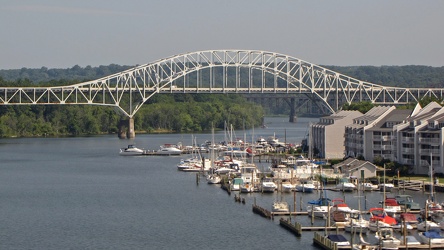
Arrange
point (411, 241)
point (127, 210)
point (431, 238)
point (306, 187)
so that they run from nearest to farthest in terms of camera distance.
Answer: point (411, 241) → point (431, 238) → point (127, 210) → point (306, 187)

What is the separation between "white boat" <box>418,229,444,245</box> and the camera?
128 ft

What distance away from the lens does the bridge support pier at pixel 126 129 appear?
125631 millimetres

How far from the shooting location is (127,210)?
51531mm

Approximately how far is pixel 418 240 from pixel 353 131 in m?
32.8

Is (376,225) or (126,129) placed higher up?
(126,129)

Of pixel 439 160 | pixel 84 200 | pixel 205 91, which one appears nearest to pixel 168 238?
pixel 84 200

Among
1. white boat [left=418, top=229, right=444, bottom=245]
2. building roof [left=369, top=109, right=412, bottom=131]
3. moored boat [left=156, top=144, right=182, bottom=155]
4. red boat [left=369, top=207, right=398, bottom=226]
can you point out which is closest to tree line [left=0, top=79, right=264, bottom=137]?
moored boat [left=156, top=144, right=182, bottom=155]

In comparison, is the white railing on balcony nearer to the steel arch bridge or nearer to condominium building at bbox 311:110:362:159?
condominium building at bbox 311:110:362:159

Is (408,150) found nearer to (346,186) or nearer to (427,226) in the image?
(346,186)

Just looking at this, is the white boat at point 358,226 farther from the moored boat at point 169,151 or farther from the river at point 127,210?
the moored boat at point 169,151

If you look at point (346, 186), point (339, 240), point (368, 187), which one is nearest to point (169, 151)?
point (346, 186)

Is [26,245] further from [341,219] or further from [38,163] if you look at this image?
[38,163]

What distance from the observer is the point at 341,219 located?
43.9 m

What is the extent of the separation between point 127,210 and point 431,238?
17.9 m
